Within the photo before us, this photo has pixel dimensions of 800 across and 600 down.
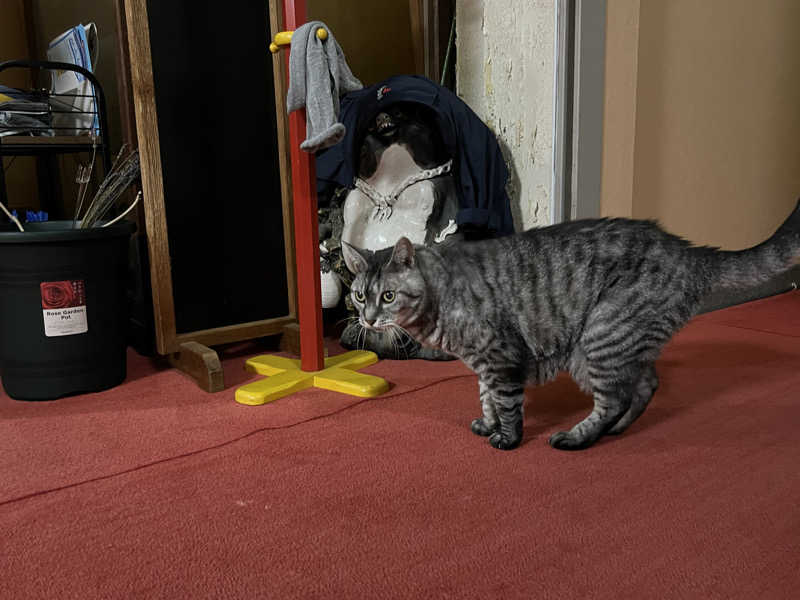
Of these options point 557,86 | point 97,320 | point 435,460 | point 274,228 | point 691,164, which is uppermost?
point 557,86

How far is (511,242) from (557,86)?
0.96m

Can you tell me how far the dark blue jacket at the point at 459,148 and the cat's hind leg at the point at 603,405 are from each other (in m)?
0.87

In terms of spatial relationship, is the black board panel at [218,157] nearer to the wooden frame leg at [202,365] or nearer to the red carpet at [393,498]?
the wooden frame leg at [202,365]

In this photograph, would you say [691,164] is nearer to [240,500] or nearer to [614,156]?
[614,156]

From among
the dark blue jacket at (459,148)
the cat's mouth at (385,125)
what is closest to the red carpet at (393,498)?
the dark blue jacket at (459,148)

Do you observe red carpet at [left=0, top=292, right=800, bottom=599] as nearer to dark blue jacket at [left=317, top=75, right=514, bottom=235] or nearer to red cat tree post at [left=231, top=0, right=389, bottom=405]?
red cat tree post at [left=231, top=0, right=389, bottom=405]

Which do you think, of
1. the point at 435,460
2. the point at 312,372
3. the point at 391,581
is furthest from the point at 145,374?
the point at 391,581

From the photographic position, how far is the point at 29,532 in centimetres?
123

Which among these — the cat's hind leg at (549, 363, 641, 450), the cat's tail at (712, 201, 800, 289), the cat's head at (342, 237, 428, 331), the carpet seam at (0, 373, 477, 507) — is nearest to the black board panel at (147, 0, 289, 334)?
the carpet seam at (0, 373, 477, 507)

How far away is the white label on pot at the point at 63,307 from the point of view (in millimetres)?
1890

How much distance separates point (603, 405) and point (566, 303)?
0.82 feet

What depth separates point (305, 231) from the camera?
205 cm

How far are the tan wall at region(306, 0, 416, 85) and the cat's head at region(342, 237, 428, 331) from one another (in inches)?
65.5

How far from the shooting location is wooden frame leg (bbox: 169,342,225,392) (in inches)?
78.8
